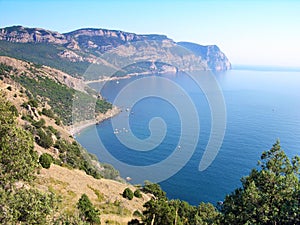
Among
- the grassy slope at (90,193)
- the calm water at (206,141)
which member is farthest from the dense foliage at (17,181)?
Answer: the calm water at (206,141)

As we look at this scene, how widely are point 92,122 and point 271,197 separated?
88027mm

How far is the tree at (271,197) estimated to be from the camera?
11.4 meters

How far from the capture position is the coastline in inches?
3295

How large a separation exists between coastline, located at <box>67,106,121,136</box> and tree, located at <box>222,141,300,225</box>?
7221 cm

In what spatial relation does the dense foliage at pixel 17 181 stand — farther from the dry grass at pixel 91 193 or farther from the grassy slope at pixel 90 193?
the dry grass at pixel 91 193

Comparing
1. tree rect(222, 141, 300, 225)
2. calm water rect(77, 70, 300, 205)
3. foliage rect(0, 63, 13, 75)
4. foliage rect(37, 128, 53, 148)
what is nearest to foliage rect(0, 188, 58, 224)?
tree rect(222, 141, 300, 225)

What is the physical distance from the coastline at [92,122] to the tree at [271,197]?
237 ft

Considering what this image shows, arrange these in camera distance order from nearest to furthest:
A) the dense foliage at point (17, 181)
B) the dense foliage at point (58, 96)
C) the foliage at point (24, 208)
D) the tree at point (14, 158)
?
1. the foliage at point (24, 208)
2. the dense foliage at point (17, 181)
3. the tree at point (14, 158)
4. the dense foliage at point (58, 96)

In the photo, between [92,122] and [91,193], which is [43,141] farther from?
[92,122]

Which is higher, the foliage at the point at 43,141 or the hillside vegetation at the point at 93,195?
the hillside vegetation at the point at 93,195

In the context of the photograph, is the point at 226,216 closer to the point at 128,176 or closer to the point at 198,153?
the point at 128,176

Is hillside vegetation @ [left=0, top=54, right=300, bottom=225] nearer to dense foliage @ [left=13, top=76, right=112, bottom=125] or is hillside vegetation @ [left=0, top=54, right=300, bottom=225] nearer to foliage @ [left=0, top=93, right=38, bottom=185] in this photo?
foliage @ [left=0, top=93, right=38, bottom=185]

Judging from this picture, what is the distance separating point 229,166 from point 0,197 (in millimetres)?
57308

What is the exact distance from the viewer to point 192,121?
88500 mm
